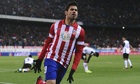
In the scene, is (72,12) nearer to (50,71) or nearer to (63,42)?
(63,42)

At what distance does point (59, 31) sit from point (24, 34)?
154ft

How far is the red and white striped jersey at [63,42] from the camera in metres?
7.33

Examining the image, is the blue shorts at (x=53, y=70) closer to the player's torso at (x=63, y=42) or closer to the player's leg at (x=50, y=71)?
the player's leg at (x=50, y=71)

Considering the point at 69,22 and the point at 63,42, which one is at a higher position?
the point at 69,22

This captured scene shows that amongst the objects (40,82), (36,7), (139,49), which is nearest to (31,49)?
(36,7)

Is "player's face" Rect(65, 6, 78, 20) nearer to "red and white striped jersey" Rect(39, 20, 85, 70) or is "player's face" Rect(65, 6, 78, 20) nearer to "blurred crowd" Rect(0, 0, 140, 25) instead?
"red and white striped jersey" Rect(39, 20, 85, 70)

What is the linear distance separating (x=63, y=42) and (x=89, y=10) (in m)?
61.7

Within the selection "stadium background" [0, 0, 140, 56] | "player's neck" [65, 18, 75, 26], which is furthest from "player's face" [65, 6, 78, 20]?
"stadium background" [0, 0, 140, 56]

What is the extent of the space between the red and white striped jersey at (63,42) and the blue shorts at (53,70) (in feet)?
0.31

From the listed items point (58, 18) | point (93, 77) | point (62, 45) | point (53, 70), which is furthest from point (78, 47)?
point (58, 18)

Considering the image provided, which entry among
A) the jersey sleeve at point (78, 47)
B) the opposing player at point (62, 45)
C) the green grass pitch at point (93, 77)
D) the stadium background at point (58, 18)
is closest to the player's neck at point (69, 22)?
the opposing player at point (62, 45)

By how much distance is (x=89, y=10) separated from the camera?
68.5 metres

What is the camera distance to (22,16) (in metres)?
55.6

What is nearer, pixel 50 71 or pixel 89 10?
pixel 50 71
